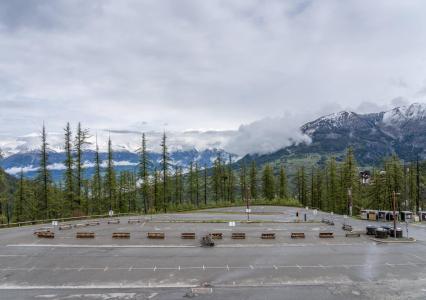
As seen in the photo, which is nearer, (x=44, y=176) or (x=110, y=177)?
(x=44, y=176)

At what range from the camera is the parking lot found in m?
25.8

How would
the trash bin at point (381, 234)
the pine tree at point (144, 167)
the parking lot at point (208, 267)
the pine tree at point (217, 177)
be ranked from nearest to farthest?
the parking lot at point (208, 267) < the trash bin at point (381, 234) < the pine tree at point (144, 167) < the pine tree at point (217, 177)

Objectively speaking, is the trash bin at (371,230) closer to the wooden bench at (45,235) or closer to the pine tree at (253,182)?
the wooden bench at (45,235)

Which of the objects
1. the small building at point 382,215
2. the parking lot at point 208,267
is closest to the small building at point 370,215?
the small building at point 382,215

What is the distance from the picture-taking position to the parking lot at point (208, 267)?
25.8 meters

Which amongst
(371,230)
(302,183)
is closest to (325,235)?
(371,230)

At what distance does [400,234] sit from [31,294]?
138 feet

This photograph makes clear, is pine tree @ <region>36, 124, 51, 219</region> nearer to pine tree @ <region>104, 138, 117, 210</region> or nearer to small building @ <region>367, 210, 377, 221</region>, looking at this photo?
pine tree @ <region>104, 138, 117, 210</region>

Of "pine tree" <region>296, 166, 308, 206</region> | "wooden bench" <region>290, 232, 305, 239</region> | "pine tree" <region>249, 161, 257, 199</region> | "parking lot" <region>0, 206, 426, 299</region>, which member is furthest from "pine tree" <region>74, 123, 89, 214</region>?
"pine tree" <region>296, 166, 308, 206</region>

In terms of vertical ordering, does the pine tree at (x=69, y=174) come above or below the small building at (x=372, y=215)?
above

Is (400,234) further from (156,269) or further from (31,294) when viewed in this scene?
(31,294)

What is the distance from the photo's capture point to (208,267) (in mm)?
32281

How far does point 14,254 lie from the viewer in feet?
119

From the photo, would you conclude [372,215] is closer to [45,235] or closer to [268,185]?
[268,185]
